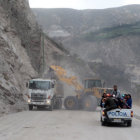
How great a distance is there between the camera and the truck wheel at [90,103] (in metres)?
30.6

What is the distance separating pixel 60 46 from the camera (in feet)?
250

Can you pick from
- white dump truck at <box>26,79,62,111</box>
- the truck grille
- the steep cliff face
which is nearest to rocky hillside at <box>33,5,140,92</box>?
the steep cliff face

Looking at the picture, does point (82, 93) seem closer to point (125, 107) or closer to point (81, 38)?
point (125, 107)

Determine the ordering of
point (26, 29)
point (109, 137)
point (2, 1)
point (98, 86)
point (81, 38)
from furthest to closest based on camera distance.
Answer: point (81, 38), point (26, 29), point (2, 1), point (98, 86), point (109, 137)

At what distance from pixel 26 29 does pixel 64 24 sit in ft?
342

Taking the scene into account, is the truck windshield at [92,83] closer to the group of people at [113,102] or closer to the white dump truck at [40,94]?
the white dump truck at [40,94]

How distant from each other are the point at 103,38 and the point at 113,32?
4.08 metres

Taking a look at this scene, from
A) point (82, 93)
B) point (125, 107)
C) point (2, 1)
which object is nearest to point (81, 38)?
point (2, 1)

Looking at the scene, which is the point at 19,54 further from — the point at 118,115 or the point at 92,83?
the point at 118,115

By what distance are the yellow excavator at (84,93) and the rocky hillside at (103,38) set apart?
40.5 m

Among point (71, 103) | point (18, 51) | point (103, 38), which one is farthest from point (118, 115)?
point (103, 38)

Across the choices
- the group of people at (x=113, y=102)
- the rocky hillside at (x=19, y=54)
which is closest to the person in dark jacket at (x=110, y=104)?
the group of people at (x=113, y=102)

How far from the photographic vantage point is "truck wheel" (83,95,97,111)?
100ft

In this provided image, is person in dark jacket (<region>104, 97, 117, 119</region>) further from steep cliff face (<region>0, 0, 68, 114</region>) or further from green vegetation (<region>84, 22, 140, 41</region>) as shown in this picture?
green vegetation (<region>84, 22, 140, 41</region>)
